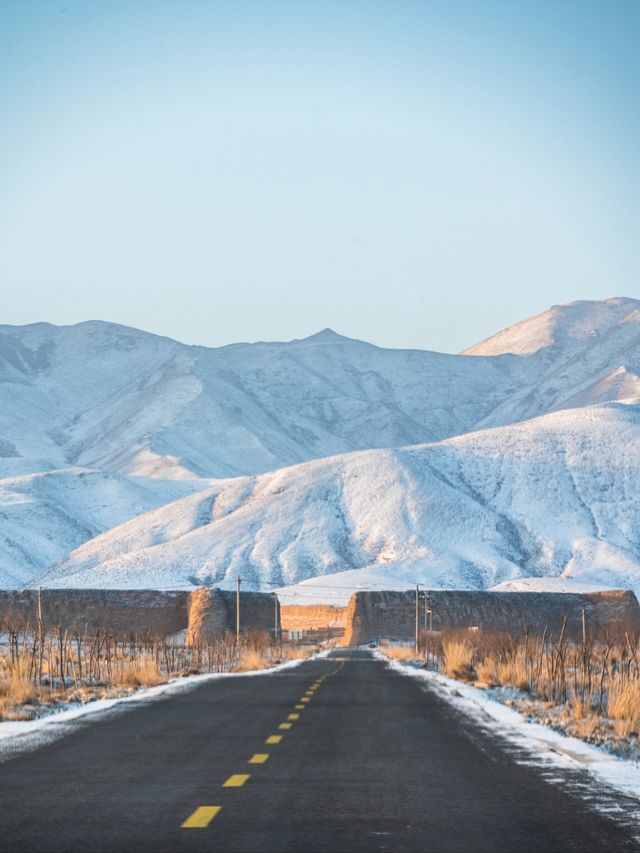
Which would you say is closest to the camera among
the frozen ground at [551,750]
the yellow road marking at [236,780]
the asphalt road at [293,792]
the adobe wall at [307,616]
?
the asphalt road at [293,792]

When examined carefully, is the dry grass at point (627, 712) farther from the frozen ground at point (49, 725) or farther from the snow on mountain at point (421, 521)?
the snow on mountain at point (421, 521)

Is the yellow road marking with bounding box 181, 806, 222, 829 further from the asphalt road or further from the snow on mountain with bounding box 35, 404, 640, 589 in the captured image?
the snow on mountain with bounding box 35, 404, 640, 589

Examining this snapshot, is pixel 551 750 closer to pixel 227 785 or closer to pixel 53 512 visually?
pixel 227 785

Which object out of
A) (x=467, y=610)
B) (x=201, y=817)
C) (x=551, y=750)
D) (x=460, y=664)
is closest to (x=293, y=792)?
(x=201, y=817)

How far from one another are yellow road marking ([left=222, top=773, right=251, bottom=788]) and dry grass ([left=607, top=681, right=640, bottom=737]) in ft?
22.5

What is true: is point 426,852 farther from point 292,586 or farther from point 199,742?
point 292,586

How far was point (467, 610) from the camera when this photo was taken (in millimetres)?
100375

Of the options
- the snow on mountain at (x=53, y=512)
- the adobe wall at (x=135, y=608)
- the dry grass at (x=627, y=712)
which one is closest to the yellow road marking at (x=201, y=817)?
the dry grass at (x=627, y=712)

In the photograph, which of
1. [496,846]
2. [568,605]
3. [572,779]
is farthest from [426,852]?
[568,605]

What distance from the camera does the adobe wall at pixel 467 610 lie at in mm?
99562

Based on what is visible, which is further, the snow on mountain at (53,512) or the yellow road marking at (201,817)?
the snow on mountain at (53,512)

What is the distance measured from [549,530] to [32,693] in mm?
124904

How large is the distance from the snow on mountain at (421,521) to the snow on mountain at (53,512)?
12868mm

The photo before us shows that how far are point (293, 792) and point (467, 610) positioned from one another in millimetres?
91306
